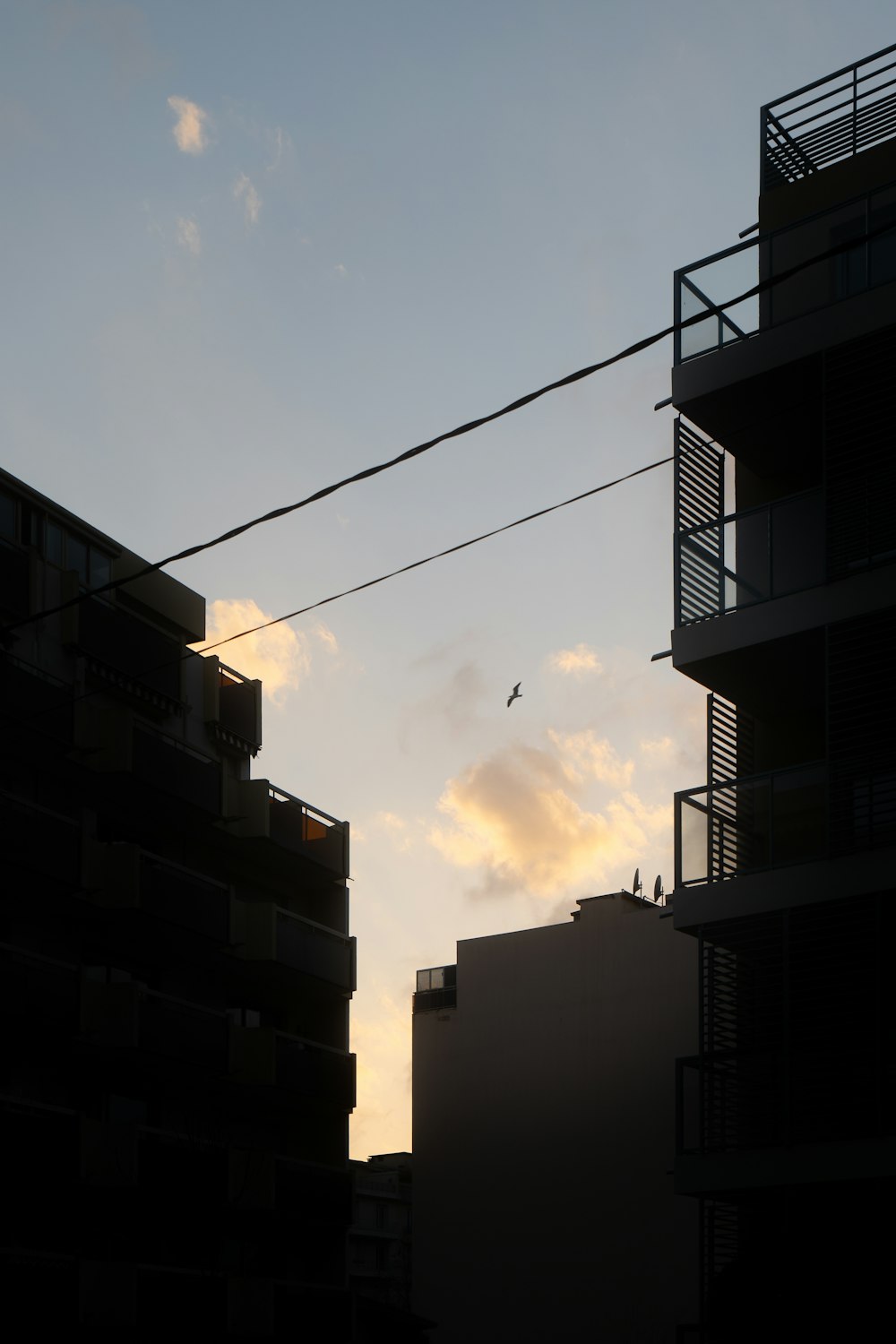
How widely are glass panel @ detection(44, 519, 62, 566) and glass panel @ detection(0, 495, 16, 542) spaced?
2.88 ft

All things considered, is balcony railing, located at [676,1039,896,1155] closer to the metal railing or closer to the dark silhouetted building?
the metal railing

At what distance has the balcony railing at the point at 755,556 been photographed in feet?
63.8

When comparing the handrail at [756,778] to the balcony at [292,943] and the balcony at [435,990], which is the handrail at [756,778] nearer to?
the balcony at [292,943]

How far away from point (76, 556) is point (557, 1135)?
2617 centimetres

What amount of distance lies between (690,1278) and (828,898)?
3319cm

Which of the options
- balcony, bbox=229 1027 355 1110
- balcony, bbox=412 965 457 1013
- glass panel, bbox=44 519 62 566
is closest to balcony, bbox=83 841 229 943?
balcony, bbox=229 1027 355 1110

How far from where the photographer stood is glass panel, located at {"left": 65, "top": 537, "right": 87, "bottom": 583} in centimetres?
3475

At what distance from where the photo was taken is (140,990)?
3278cm

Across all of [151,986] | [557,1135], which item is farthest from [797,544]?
[557,1135]

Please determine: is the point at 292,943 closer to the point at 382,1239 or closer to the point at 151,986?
the point at 151,986

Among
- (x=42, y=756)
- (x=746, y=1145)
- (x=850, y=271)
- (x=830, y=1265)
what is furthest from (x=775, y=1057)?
(x=42, y=756)

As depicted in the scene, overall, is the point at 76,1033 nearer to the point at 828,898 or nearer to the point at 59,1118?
the point at 59,1118

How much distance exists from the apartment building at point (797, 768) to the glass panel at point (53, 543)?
16996mm

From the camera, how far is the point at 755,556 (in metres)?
20.2
